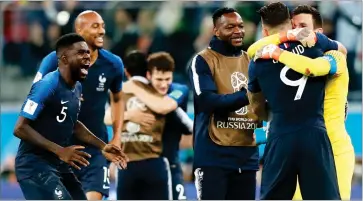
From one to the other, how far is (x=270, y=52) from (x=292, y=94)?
376mm

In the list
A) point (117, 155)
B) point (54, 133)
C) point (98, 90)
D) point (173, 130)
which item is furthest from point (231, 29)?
point (173, 130)

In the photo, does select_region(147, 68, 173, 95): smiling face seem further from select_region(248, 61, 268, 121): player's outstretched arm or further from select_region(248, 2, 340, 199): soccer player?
select_region(248, 2, 340, 199): soccer player

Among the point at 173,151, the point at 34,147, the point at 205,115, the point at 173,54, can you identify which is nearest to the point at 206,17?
the point at 173,54

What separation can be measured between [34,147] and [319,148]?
7.66 feet

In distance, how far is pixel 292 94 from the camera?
8.01m

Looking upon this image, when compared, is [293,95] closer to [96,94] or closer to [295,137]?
[295,137]

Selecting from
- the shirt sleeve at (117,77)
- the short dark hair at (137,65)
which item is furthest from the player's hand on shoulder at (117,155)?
the short dark hair at (137,65)

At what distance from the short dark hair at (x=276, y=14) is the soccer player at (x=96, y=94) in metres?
2.31

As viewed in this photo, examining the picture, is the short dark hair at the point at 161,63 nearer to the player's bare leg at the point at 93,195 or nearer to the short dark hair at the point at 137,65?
the short dark hair at the point at 137,65

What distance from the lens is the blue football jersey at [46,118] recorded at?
27.1 feet

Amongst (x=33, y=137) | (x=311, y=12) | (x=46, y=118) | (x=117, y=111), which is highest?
(x=311, y=12)

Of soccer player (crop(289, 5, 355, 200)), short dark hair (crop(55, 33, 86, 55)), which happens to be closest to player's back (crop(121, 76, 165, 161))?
short dark hair (crop(55, 33, 86, 55))

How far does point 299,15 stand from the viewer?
29.1 feet

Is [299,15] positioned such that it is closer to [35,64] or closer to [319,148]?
[319,148]
